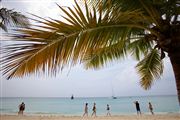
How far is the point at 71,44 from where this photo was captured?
2979mm

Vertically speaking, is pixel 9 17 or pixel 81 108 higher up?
pixel 9 17

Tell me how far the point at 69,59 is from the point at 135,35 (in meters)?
2.68

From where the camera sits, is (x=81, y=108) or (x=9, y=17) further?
(x=81, y=108)

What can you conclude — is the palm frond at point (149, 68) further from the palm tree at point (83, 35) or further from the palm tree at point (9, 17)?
the palm tree at point (9, 17)

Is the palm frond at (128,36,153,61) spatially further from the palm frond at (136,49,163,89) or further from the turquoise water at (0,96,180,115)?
the turquoise water at (0,96,180,115)

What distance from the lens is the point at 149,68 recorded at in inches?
317

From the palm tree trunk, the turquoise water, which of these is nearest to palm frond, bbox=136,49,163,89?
the palm tree trunk

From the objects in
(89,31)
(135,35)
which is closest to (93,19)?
(89,31)

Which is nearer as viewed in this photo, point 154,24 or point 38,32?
point 38,32

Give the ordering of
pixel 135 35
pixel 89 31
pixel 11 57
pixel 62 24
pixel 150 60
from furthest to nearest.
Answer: pixel 150 60, pixel 135 35, pixel 89 31, pixel 62 24, pixel 11 57

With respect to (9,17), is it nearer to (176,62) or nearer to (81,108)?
(176,62)

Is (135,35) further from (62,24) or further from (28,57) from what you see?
(28,57)

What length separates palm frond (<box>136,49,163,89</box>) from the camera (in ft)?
24.8

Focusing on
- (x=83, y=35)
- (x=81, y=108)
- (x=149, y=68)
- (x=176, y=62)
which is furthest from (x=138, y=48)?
(x=81, y=108)
